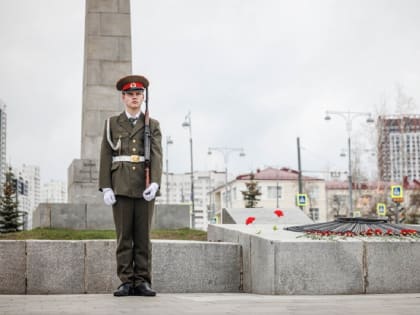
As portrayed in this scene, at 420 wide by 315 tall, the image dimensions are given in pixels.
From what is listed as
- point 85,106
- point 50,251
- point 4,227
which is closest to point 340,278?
point 50,251

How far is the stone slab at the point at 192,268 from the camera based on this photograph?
23.3 ft

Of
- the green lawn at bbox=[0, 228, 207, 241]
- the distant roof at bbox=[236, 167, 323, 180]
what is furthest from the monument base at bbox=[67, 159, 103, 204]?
the distant roof at bbox=[236, 167, 323, 180]

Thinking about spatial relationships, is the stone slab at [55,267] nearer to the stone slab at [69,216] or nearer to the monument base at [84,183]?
the stone slab at [69,216]

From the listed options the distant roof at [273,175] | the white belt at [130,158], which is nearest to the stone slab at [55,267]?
the white belt at [130,158]

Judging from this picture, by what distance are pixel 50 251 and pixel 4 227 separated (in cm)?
2703

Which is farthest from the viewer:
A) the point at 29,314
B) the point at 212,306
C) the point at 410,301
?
the point at 410,301

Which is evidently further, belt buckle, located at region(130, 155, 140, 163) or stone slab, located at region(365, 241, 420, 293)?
stone slab, located at region(365, 241, 420, 293)

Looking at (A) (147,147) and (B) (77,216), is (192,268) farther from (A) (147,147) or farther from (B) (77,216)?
(B) (77,216)

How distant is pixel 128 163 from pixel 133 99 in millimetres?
616

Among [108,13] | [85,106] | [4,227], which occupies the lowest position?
[4,227]

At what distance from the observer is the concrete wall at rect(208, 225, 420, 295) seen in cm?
640

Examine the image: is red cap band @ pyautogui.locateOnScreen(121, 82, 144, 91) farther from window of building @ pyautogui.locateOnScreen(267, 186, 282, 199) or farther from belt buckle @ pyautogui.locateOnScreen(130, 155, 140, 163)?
window of building @ pyautogui.locateOnScreen(267, 186, 282, 199)

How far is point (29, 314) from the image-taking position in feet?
14.4

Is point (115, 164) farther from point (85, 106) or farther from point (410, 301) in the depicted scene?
point (85, 106)
